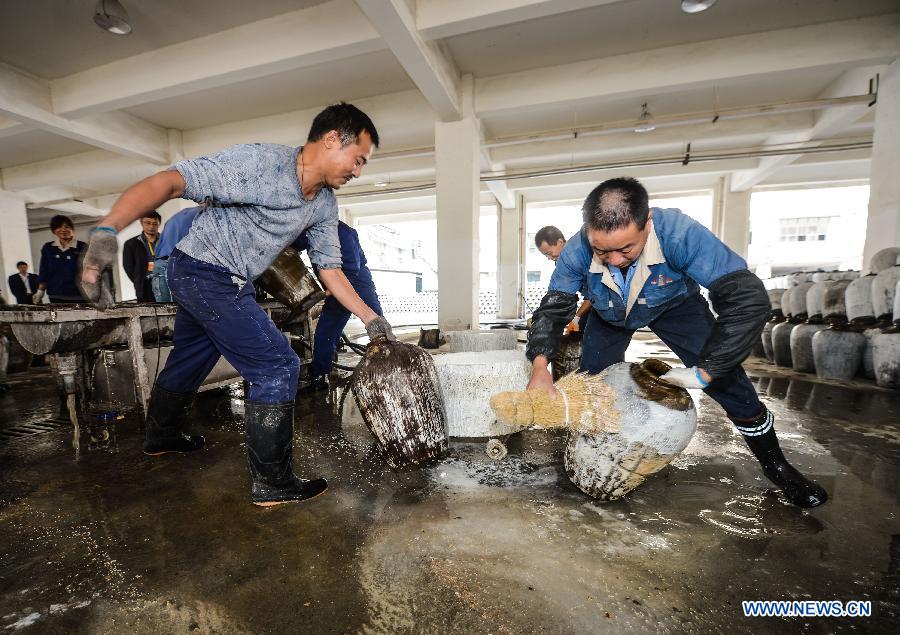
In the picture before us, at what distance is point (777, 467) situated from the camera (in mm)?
1855

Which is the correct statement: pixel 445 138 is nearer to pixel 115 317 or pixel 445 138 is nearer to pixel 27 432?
pixel 115 317

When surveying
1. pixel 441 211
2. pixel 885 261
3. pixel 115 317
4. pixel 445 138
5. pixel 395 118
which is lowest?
pixel 115 317

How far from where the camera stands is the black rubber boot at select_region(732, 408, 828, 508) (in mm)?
1800

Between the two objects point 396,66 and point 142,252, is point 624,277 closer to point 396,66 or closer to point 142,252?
point 142,252

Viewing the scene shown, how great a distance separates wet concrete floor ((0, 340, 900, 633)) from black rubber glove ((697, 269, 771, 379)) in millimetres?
722

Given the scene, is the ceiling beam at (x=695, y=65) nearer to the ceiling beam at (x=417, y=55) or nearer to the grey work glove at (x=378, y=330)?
the ceiling beam at (x=417, y=55)

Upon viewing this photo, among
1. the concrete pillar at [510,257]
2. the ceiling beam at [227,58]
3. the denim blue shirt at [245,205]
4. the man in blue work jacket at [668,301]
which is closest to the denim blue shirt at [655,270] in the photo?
the man in blue work jacket at [668,301]

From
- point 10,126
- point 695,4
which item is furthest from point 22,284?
point 695,4

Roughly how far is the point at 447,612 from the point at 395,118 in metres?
7.61

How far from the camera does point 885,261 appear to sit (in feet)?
15.6

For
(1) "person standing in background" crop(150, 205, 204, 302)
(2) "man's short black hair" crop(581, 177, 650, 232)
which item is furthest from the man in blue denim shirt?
(1) "person standing in background" crop(150, 205, 204, 302)

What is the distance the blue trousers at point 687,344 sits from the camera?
1843mm

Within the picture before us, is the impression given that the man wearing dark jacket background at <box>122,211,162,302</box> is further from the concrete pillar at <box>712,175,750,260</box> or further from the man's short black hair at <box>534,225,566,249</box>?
the concrete pillar at <box>712,175,750,260</box>

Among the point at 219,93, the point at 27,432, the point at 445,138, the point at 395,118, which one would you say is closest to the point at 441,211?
the point at 445,138
